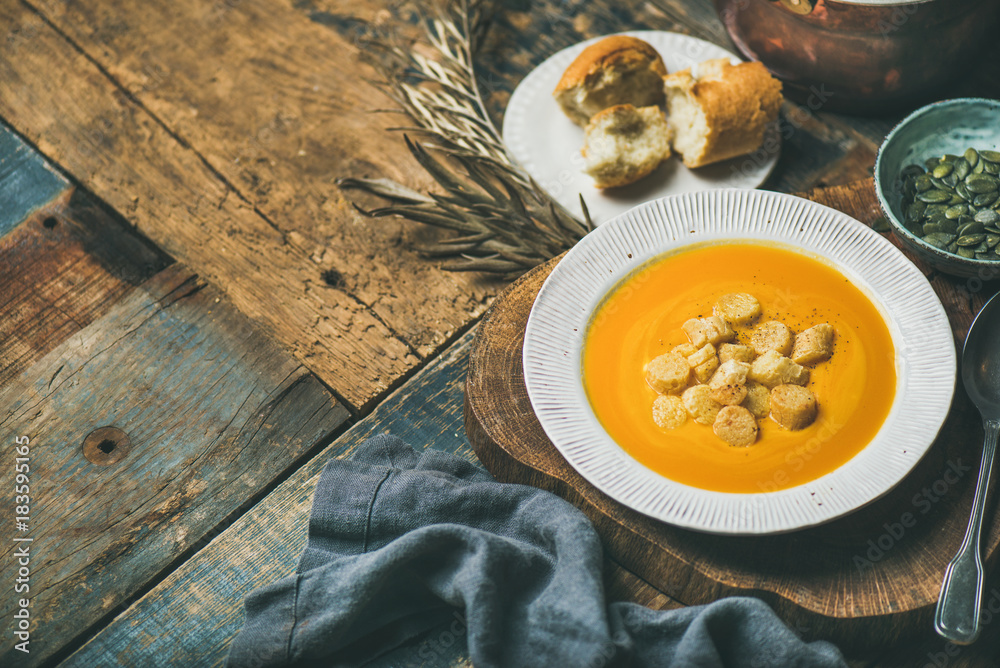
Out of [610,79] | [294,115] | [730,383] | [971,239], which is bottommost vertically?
[971,239]

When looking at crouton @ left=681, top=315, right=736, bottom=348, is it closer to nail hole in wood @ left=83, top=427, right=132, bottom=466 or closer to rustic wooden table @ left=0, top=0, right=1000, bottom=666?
rustic wooden table @ left=0, top=0, right=1000, bottom=666

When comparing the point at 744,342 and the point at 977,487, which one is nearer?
the point at 977,487

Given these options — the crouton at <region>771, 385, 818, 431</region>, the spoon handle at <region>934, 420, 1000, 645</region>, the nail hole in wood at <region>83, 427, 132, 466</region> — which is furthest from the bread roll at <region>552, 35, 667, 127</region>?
the nail hole in wood at <region>83, 427, 132, 466</region>

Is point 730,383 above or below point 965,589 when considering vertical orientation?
above

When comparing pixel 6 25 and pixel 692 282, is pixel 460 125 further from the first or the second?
pixel 6 25

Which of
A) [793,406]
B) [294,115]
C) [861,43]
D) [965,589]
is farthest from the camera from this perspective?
[294,115]

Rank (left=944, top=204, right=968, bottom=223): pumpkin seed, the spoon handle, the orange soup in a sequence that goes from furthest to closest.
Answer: (left=944, top=204, right=968, bottom=223): pumpkin seed
the orange soup
the spoon handle

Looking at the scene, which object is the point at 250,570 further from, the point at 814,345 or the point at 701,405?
the point at 814,345

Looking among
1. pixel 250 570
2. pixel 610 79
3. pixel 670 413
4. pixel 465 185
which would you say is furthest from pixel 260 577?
pixel 610 79
